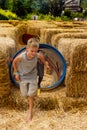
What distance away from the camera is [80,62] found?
6938 mm

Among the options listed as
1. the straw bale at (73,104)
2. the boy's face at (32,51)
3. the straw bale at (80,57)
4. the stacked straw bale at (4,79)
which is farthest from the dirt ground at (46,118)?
the boy's face at (32,51)

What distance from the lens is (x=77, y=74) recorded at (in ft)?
23.2

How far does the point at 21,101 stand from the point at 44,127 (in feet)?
3.41

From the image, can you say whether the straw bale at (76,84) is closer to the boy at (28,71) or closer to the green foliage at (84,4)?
the boy at (28,71)

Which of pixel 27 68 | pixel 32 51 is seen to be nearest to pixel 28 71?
pixel 27 68

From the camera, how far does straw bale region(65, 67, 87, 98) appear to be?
279 inches

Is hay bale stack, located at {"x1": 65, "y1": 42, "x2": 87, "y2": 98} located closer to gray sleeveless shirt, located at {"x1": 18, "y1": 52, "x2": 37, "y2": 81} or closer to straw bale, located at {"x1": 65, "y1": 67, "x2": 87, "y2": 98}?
straw bale, located at {"x1": 65, "y1": 67, "x2": 87, "y2": 98}

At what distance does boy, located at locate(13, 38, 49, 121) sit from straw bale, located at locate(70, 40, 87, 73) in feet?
2.80

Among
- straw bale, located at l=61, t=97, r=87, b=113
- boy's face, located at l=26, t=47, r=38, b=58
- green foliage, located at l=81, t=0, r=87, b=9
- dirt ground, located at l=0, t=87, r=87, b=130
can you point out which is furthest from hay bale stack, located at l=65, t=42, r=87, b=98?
green foliage, located at l=81, t=0, r=87, b=9

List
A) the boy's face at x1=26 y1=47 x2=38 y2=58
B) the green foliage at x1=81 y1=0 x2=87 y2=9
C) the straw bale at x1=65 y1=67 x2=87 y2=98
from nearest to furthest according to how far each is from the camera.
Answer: the boy's face at x1=26 y1=47 x2=38 y2=58, the straw bale at x1=65 y1=67 x2=87 y2=98, the green foliage at x1=81 y1=0 x2=87 y2=9

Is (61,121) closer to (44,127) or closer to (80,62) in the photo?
(44,127)

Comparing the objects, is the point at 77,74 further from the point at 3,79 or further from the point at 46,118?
the point at 3,79

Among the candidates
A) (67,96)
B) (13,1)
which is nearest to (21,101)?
(67,96)

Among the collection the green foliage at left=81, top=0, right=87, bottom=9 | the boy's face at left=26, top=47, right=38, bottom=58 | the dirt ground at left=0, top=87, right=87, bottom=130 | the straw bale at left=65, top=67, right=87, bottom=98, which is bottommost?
the green foliage at left=81, top=0, right=87, bottom=9
